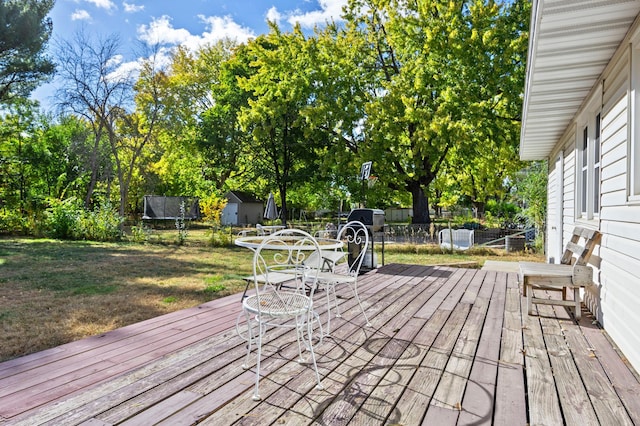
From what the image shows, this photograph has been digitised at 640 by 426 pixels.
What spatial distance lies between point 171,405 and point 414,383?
52.7 inches

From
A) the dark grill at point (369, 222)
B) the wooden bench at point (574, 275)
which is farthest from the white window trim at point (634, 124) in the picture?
the dark grill at point (369, 222)

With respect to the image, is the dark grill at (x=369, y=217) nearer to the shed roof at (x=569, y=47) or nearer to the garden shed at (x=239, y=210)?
the shed roof at (x=569, y=47)

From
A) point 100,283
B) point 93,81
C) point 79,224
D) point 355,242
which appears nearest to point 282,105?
point 79,224

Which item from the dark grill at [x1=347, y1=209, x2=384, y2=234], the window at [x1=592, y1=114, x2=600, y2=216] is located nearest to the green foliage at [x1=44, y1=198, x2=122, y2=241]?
the dark grill at [x1=347, y1=209, x2=384, y2=234]

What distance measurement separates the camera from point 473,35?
12.4 meters

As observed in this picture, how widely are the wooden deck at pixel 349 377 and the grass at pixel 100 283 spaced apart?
91 centimetres

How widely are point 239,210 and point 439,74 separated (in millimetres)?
15204

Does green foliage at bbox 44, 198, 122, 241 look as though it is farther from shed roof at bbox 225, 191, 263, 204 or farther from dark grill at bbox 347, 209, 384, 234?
shed roof at bbox 225, 191, 263, 204

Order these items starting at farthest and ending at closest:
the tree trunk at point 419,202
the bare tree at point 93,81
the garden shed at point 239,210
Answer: the garden shed at point 239,210 → the bare tree at point 93,81 → the tree trunk at point 419,202

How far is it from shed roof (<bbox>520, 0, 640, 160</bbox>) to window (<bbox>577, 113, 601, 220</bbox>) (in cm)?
34

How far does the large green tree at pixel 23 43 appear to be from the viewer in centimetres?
1296

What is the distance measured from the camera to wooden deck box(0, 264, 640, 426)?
6.21 ft

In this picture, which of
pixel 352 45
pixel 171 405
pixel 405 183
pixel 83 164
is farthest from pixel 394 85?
pixel 83 164

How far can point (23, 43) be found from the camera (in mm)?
13438
